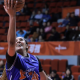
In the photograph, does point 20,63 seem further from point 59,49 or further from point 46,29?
point 46,29

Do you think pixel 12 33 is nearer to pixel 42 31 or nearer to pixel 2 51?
pixel 2 51

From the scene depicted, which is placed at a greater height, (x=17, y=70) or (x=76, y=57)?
(x=17, y=70)

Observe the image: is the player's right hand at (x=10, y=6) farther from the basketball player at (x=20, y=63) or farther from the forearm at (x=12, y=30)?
the basketball player at (x=20, y=63)

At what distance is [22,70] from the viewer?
2.30m

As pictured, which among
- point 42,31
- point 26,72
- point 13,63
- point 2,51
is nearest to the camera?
point 13,63

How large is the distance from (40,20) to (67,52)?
13.6ft

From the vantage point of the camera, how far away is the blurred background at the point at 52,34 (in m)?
7.53

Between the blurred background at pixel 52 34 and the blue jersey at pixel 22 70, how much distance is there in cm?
396

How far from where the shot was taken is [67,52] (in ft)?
24.7

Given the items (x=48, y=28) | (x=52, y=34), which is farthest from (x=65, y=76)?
(x=48, y=28)

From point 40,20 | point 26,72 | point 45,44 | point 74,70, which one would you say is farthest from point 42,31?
point 26,72

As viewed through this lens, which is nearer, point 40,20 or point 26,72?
point 26,72

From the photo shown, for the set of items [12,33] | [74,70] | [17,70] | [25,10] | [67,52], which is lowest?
[74,70]

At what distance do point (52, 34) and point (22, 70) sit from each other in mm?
6914
